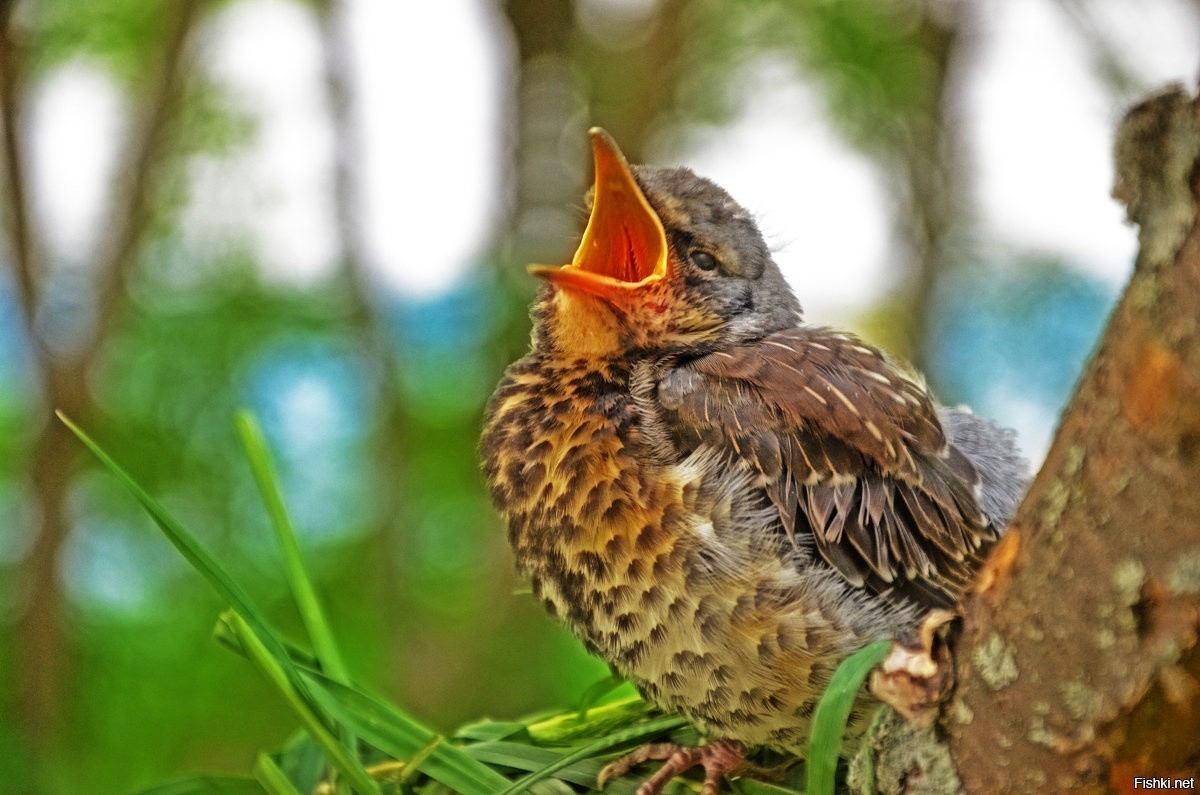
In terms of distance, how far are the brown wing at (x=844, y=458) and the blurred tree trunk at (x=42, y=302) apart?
4.17 ft

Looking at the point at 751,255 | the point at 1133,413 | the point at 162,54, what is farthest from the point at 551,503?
the point at 162,54

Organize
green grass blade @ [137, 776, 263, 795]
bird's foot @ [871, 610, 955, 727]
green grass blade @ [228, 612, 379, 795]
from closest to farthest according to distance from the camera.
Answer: bird's foot @ [871, 610, 955, 727]
green grass blade @ [228, 612, 379, 795]
green grass blade @ [137, 776, 263, 795]

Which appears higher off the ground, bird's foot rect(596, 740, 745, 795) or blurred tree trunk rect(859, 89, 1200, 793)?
blurred tree trunk rect(859, 89, 1200, 793)

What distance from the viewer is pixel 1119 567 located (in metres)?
0.40

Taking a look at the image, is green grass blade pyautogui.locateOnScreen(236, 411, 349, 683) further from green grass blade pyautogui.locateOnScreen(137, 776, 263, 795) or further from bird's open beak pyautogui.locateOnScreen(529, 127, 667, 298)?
bird's open beak pyautogui.locateOnScreen(529, 127, 667, 298)

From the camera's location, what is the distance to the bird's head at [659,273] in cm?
84

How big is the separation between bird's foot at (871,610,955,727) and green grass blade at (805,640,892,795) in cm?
3

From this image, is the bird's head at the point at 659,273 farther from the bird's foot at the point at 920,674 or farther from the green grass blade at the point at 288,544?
the bird's foot at the point at 920,674

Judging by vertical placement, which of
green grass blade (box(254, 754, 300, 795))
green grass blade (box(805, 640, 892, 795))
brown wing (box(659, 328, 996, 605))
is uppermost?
brown wing (box(659, 328, 996, 605))

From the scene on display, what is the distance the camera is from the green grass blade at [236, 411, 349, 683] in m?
0.83

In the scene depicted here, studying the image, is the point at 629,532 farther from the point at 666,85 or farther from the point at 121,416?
the point at 121,416

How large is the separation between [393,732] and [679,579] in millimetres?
224

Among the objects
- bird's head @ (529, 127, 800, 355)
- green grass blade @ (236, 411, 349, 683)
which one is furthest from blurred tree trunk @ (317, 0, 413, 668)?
green grass blade @ (236, 411, 349, 683)

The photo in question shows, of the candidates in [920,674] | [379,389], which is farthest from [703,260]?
[379,389]
